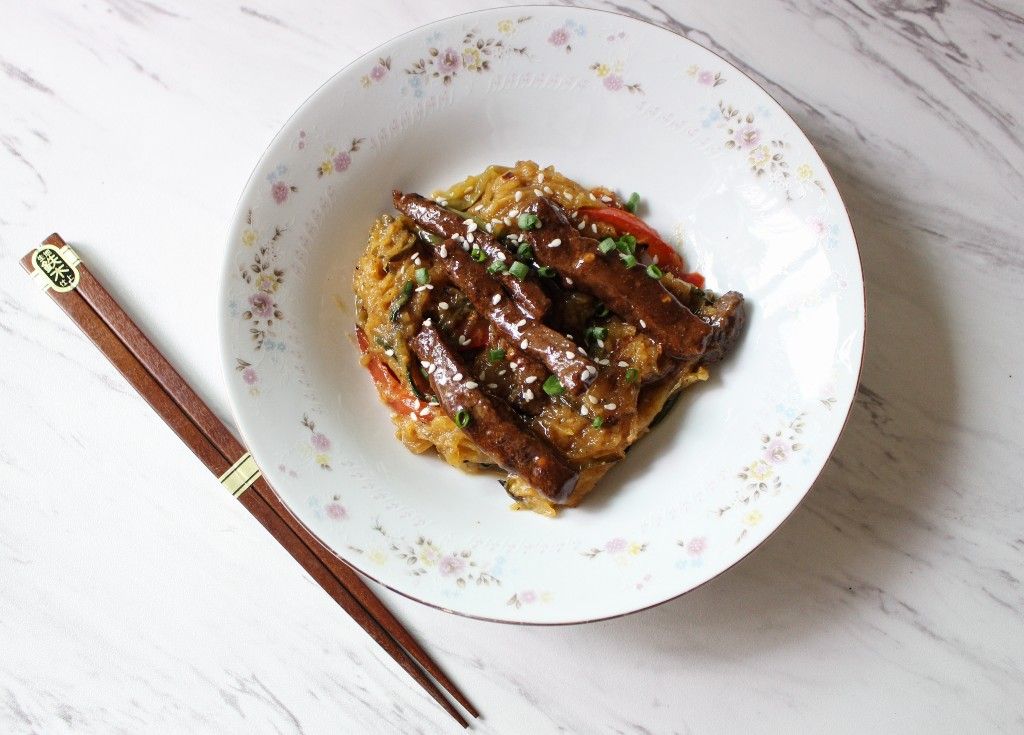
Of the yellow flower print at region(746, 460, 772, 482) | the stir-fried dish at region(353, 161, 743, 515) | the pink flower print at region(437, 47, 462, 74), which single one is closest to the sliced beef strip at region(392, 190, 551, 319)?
the stir-fried dish at region(353, 161, 743, 515)

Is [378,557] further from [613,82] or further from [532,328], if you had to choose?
[613,82]

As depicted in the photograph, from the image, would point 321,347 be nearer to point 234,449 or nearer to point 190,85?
point 234,449

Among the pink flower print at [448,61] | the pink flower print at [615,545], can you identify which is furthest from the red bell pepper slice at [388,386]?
the pink flower print at [448,61]

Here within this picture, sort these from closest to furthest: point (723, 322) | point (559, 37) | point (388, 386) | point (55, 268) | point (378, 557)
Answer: point (378, 557)
point (723, 322)
point (559, 37)
point (388, 386)
point (55, 268)

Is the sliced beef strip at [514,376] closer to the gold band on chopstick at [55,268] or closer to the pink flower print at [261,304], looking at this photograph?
the pink flower print at [261,304]

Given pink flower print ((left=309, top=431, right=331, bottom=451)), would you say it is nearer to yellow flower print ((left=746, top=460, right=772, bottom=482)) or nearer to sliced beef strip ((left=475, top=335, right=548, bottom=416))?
sliced beef strip ((left=475, top=335, right=548, bottom=416))

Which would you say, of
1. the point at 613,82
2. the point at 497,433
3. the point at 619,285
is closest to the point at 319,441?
the point at 497,433
